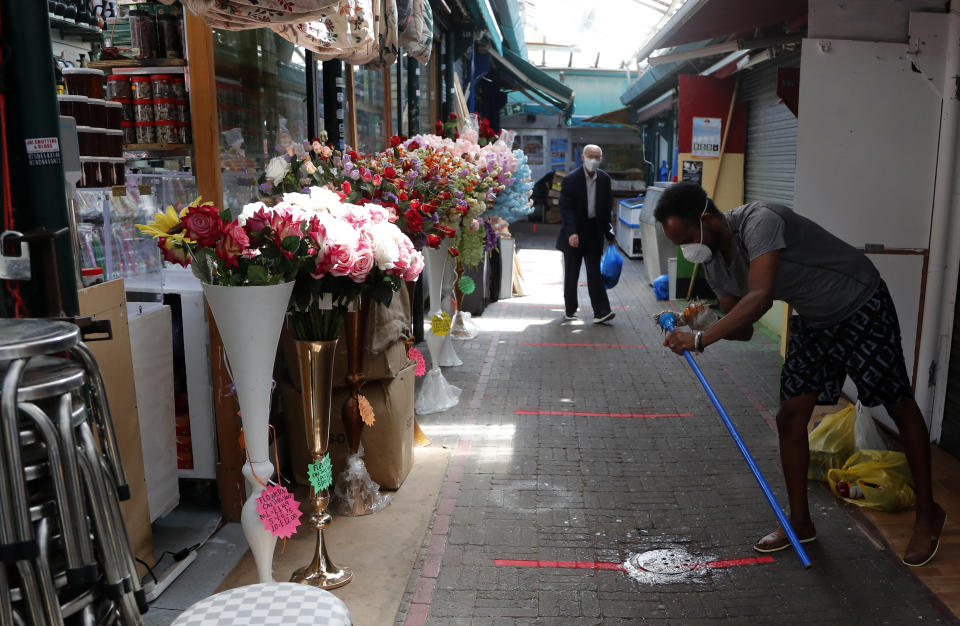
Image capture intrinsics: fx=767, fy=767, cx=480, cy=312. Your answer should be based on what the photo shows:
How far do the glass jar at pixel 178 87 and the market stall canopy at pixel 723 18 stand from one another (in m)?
4.70

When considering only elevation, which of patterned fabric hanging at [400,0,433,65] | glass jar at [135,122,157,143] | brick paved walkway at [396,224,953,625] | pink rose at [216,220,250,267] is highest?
patterned fabric hanging at [400,0,433,65]

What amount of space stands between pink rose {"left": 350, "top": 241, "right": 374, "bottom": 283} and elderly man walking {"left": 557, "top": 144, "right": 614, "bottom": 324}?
19.5 ft

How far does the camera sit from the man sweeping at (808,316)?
3.57 meters

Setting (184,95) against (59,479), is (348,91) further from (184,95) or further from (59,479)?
(59,479)

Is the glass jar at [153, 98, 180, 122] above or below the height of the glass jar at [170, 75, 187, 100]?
below

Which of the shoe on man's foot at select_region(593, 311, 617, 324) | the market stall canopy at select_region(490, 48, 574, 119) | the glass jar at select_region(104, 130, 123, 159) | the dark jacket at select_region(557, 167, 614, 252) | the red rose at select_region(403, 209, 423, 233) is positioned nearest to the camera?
the glass jar at select_region(104, 130, 123, 159)

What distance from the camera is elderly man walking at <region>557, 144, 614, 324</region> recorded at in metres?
8.95

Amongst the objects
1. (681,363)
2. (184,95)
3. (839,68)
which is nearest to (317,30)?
(184,95)

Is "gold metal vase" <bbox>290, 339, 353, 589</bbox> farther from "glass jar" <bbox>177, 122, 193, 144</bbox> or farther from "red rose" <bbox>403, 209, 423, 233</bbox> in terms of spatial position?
→ "glass jar" <bbox>177, 122, 193, 144</bbox>

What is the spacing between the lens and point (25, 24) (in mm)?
2352

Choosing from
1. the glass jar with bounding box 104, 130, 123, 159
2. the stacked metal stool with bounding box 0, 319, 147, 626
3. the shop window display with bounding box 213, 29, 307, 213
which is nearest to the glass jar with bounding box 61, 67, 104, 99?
the glass jar with bounding box 104, 130, 123, 159

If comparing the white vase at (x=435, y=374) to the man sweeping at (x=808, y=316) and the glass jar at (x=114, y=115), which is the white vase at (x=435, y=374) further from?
the glass jar at (x=114, y=115)

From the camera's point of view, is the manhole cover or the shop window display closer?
the manhole cover

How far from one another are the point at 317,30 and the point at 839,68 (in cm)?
358
